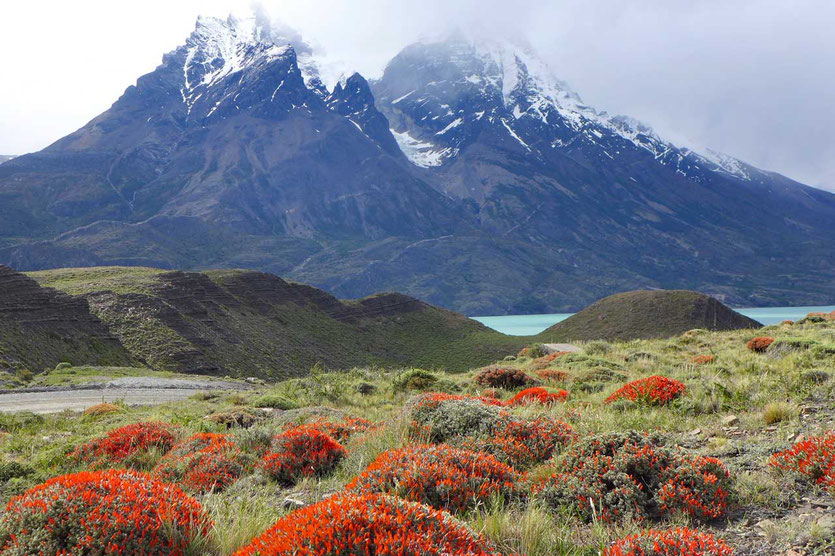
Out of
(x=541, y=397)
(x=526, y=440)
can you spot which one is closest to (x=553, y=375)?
(x=541, y=397)

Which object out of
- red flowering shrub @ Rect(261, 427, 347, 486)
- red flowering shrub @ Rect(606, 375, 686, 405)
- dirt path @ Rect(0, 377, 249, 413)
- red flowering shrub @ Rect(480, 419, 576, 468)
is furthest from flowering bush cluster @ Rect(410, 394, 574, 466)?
dirt path @ Rect(0, 377, 249, 413)

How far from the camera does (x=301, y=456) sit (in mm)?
6844

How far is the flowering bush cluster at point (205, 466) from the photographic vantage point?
6539mm

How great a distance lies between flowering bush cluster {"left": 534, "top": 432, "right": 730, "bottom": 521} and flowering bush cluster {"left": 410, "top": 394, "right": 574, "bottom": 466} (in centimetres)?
82

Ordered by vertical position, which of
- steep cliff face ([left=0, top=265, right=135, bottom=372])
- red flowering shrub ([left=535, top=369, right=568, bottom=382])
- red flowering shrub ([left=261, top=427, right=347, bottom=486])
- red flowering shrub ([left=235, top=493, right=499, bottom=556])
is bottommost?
steep cliff face ([left=0, top=265, right=135, bottom=372])

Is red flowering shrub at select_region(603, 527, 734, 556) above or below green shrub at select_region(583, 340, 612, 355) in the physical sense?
above

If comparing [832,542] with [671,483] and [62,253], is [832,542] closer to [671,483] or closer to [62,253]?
[671,483]

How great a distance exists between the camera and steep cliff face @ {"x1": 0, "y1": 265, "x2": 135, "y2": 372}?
3588cm

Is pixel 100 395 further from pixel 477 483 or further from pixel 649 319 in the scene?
pixel 649 319

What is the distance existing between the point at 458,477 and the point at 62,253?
216 meters

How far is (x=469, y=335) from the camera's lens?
3125 inches

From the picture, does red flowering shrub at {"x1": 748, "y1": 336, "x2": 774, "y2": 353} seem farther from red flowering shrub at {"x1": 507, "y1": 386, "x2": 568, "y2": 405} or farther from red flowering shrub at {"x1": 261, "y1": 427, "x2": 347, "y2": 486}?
red flowering shrub at {"x1": 261, "y1": 427, "x2": 347, "y2": 486}

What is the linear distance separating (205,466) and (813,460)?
7043 millimetres

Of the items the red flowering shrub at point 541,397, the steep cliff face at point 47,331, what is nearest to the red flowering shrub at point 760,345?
the red flowering shrub at point 541,397
